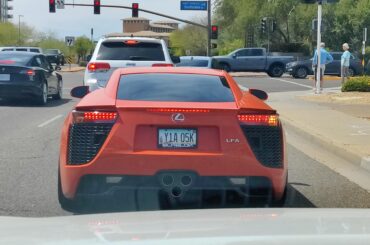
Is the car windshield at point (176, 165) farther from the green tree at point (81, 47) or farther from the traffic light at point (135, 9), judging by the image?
the green tree at point (81, 47)

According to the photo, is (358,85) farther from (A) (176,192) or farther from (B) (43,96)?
(A) (176,192)

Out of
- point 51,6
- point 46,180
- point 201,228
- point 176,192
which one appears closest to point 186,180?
point 176,192

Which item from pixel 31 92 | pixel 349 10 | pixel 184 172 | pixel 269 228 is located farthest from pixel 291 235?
pixel 349 10

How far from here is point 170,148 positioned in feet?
19.8

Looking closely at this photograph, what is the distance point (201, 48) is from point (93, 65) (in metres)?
86.9

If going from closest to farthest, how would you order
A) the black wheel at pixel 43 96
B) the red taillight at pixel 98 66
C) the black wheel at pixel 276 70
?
the red taillight at pixel 98 66, the black wheel at pixel 43 96, the black wheel at pixel 276 70

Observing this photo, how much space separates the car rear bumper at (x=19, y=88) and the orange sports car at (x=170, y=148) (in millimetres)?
12489

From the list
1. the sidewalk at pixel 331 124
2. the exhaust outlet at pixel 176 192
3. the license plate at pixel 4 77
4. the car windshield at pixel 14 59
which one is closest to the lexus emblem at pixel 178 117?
the exhaust outlet at pixel 176 192

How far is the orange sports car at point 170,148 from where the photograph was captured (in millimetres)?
5996

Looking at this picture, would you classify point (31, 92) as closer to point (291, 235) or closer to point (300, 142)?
point (300, 142)

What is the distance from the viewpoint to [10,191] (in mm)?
7770

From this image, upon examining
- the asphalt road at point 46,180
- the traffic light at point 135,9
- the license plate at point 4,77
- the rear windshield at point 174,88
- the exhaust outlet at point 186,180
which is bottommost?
the asphalt road at point 46,180

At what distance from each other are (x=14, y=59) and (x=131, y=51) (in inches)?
216

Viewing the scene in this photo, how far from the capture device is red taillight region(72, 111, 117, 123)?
607 centimetres
